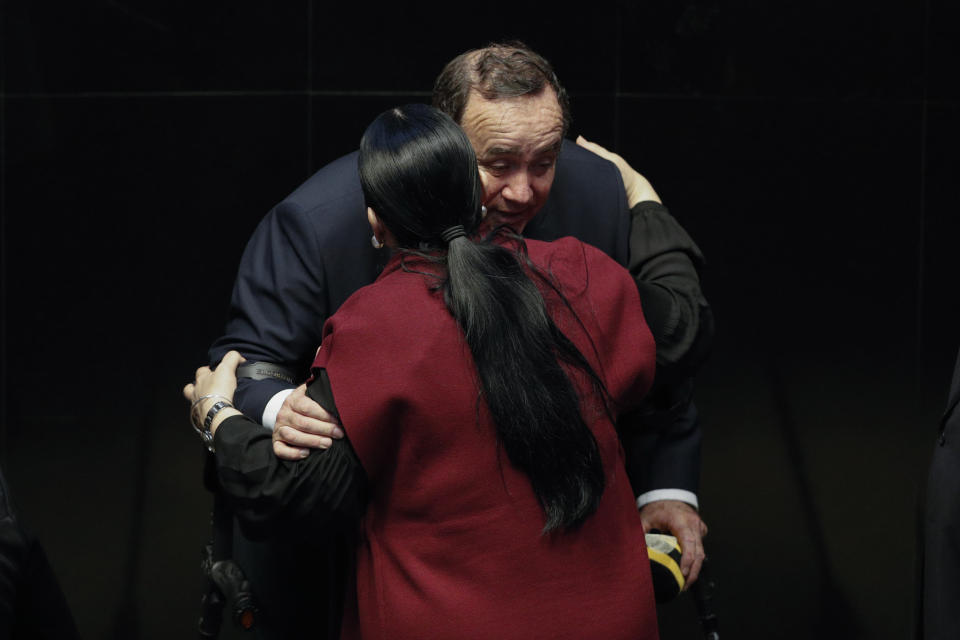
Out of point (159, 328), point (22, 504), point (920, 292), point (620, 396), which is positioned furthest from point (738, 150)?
point (22, 504)

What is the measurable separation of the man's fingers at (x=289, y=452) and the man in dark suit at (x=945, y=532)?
98cm

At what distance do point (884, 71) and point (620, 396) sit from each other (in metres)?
2.23

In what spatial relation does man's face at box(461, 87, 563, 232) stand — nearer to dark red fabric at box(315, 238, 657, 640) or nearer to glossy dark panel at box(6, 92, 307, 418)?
dark red fabric at box(315, 238, 657, 640)

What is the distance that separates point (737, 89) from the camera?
3.64 m

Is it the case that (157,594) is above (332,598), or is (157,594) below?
below

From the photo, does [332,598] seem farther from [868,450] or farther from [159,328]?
[868,450]

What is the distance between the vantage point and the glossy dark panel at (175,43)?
358cm

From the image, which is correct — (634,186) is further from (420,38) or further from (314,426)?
(420,38)

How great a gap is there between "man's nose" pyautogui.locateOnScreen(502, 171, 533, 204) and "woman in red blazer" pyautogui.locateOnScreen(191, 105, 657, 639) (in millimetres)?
379

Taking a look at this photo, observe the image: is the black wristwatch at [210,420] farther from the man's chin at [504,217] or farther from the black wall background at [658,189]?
the black wall background at [658,189]

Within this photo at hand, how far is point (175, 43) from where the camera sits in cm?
360

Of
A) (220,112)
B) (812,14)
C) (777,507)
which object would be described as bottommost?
(777,507)

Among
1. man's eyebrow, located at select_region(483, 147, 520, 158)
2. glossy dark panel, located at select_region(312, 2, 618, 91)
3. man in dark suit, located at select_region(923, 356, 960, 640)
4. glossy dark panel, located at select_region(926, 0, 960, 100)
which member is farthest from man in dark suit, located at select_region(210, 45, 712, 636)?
glossy dark panel, located at select_region(926, 0, 960, 100)

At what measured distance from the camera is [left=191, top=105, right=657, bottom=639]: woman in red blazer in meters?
1.66
